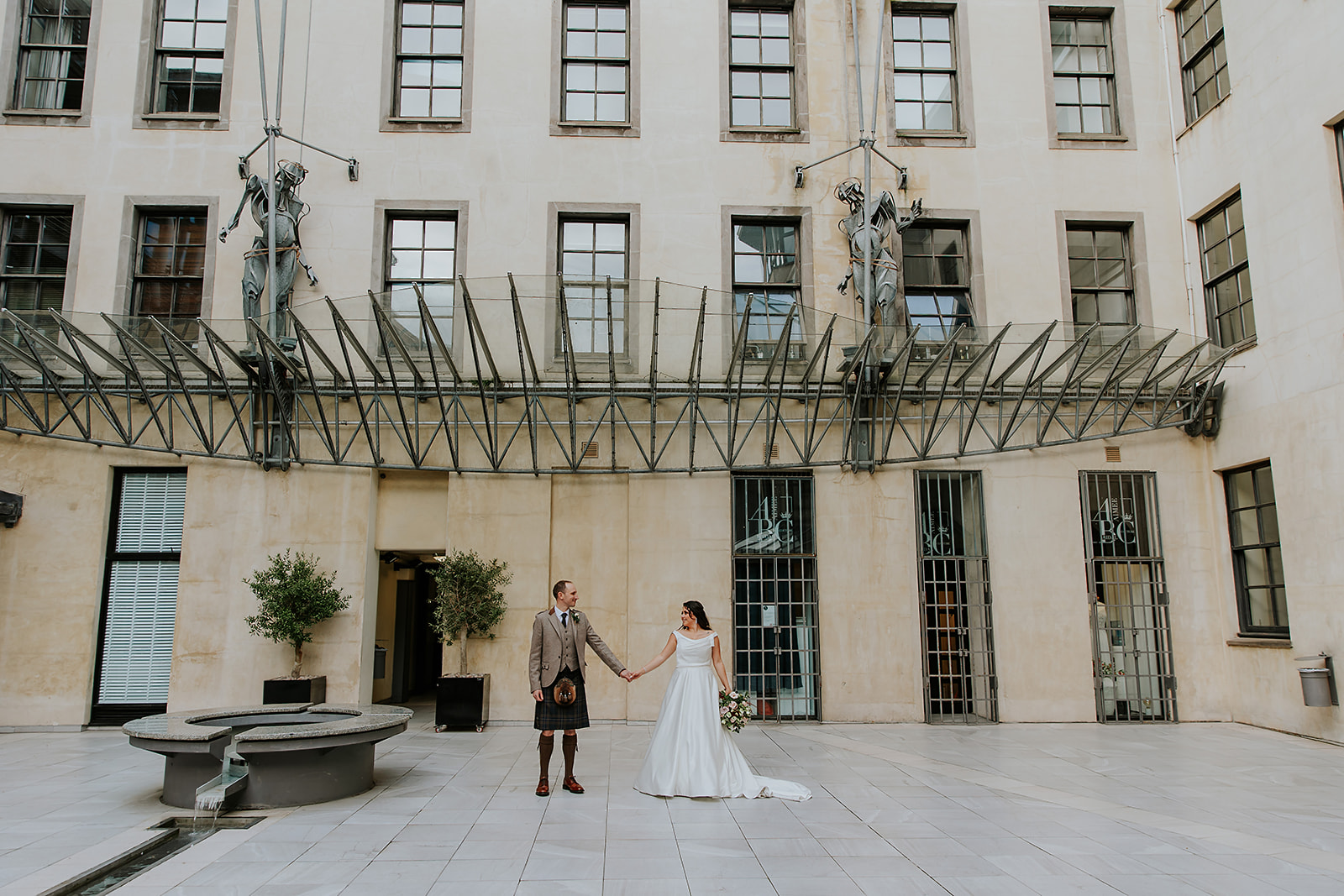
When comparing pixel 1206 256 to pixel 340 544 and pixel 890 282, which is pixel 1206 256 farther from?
pixel 340 544

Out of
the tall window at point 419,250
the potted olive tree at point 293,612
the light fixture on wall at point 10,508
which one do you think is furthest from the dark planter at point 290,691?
the tall window at point 419,250

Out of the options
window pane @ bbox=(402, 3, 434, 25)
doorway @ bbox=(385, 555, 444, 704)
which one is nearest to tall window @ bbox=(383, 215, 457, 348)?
window pane @ bbox=(402, 3, 434, 25)

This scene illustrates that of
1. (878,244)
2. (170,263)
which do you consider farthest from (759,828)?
(170,263)

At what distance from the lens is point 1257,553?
1166cm

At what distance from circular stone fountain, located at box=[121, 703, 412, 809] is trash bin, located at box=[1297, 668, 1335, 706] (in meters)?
10.1

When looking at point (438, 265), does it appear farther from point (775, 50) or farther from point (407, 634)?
point (407, 634)

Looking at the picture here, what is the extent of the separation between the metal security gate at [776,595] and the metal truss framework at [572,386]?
0.59 m

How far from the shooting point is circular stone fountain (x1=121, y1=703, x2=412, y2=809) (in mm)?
6676

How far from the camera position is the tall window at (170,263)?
12.3 meters

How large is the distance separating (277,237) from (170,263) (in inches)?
78.6

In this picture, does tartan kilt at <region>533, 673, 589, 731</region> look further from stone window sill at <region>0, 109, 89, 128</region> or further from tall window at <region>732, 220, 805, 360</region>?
stone window sill at <region>0, 109, 89, 128</region>

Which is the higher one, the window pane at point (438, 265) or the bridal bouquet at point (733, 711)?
the window pane at point (438, 265)

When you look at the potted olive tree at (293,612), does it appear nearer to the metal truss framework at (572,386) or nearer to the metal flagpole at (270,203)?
the metal truss framework at (572,386)

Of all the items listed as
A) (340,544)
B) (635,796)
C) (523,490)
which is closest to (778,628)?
(523,490)
